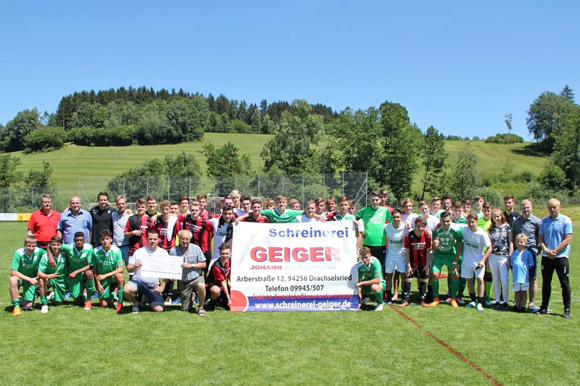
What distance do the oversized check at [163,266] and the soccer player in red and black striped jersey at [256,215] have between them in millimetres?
1385

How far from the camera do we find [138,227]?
7.97m

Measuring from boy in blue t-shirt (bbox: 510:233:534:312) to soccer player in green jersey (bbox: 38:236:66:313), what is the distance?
23.7 ft

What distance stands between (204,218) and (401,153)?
129 feet

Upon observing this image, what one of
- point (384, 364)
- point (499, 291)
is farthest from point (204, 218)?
point (499, 291)

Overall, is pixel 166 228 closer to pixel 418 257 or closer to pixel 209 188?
pixel 418 257

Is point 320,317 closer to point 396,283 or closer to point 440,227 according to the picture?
point 396,283

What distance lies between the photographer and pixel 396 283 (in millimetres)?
8203

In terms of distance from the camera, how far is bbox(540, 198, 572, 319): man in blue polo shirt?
706 centimetres

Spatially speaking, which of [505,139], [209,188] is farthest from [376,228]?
[505,139]

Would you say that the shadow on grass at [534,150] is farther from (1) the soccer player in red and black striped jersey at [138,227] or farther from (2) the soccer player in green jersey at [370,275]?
(1) the soccer player in red and black striped jersey at [138,227]

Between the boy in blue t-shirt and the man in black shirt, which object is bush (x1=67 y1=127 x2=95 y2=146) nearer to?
the man in black shirt

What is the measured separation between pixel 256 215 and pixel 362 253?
186cm

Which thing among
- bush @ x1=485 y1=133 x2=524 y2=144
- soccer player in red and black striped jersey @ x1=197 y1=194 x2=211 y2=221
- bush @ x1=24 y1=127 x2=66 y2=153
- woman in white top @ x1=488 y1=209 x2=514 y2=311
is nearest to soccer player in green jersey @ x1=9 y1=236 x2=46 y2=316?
soccer player in red and black striped jersey @ x1=197 y1=194 x2=211 y2=221

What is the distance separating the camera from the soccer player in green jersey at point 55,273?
7288 millimetres
